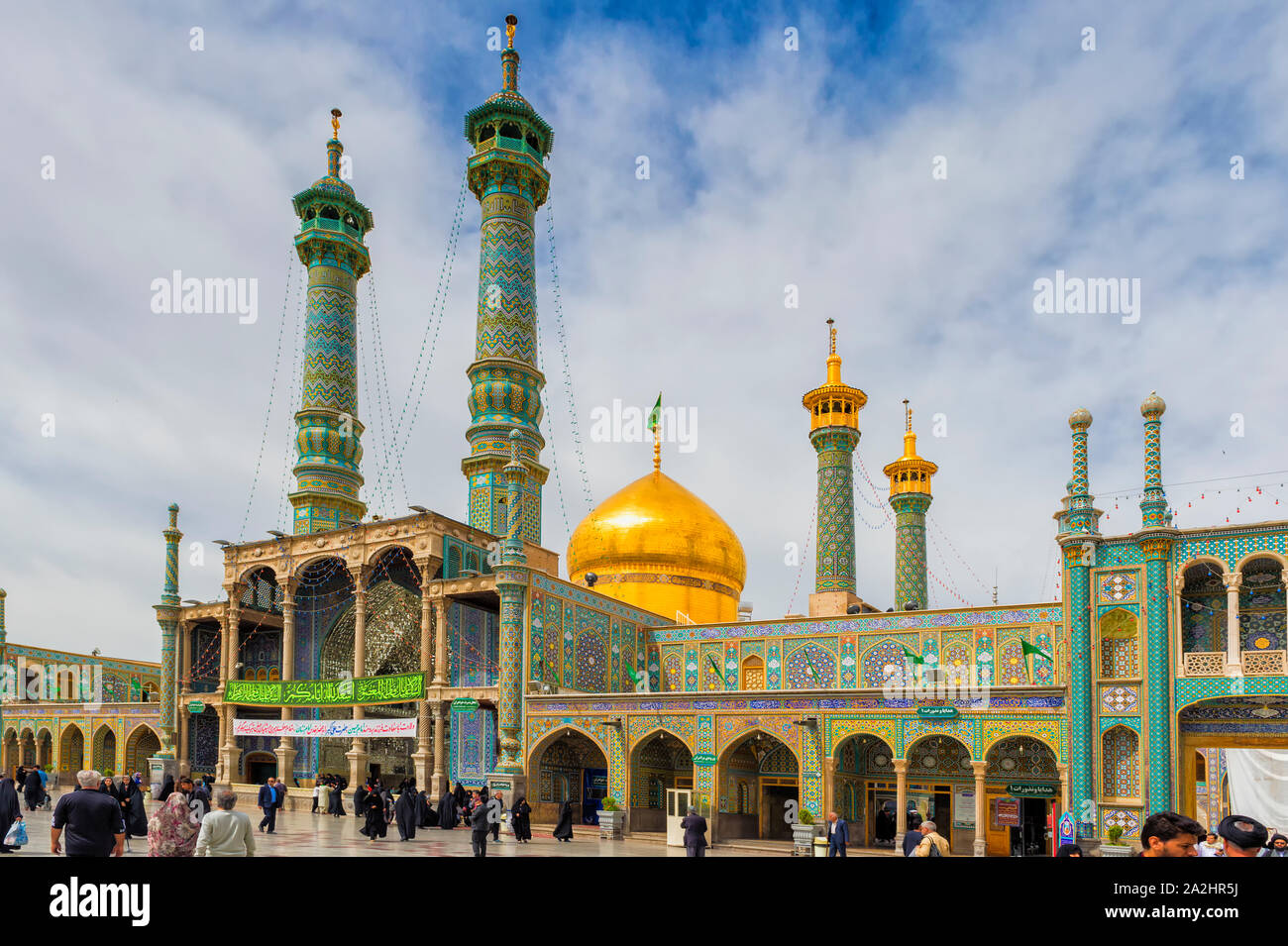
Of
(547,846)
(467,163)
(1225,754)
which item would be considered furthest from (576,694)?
(467,163)

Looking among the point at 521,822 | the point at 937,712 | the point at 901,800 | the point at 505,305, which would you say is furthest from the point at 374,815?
the point at 505,305

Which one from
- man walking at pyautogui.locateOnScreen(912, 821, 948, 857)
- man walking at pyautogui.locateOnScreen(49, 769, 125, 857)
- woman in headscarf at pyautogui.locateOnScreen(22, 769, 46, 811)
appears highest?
man walking at pyautogui.locateOnScreen(49, 769, 125, 857)

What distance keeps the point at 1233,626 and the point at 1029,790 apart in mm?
5806

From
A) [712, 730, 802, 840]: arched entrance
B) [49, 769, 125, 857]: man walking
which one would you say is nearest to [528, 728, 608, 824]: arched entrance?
[712, 730, 802, 840]: arched entrance

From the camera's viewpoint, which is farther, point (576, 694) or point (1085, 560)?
point (576, 694)

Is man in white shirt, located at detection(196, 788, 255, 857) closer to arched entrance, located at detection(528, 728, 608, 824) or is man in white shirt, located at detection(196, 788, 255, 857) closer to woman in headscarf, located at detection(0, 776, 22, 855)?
woman in headscarf, located at detection(0, 776, 22, 855)

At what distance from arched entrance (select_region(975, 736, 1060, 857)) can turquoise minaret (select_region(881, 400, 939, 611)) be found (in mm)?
16986

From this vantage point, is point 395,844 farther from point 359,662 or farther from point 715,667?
point 715,667

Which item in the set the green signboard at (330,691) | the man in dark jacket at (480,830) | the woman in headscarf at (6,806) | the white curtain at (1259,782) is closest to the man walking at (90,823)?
the woman in headscarf at (6,806)

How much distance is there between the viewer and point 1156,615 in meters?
21.1

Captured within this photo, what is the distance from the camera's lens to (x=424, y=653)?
30.2 metres

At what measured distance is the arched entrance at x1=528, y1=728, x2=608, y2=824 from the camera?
2723cm
